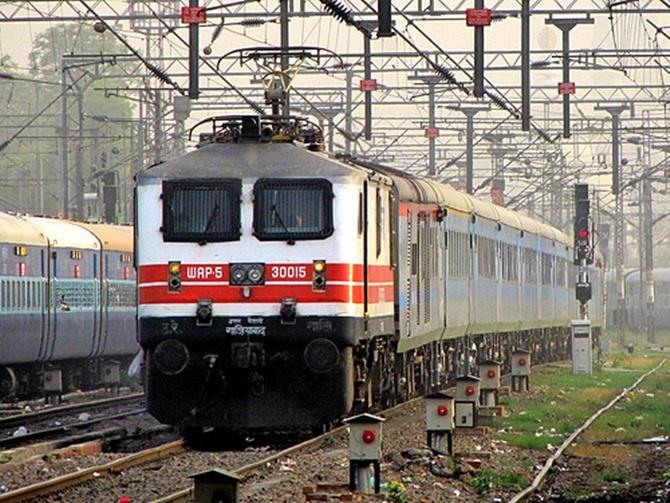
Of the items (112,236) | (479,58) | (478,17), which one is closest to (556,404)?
(479,58)

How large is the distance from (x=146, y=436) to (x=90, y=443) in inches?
61.1

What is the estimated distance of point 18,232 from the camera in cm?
2753

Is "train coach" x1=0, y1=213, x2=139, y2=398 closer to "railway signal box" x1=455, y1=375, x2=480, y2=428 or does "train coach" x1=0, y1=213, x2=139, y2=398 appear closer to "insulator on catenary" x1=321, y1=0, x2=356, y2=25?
"insulator on catenary" x1=321, y1=0, x2=356, y2=25

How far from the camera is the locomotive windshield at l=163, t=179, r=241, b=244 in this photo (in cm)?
1861

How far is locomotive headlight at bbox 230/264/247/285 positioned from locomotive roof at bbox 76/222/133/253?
564 inches

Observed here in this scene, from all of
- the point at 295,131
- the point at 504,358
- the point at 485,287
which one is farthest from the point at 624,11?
the point at 295,131

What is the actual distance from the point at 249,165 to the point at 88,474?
13.0 feet

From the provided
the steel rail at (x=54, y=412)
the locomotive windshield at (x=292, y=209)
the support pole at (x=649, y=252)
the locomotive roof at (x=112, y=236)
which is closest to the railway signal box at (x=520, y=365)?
the steel rail at (x=54, y=412)

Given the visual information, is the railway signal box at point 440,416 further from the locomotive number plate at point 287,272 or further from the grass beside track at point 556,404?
the grass beside track at point 556,404

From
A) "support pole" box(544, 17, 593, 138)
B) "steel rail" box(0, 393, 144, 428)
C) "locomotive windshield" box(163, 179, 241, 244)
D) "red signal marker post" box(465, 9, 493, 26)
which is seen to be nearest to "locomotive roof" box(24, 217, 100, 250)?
"steel rail" box(0, 393, 144, 428)

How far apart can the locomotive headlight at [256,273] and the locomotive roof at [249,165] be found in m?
0.97

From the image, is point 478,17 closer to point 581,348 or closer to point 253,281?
point 253,281

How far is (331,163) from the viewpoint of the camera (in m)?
18.9

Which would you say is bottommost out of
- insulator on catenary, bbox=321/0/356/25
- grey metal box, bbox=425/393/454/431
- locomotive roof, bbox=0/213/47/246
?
grey metal box, bbox=425/393/454/431
